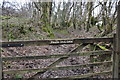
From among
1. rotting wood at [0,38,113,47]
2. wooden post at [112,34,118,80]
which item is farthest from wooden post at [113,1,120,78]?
rotting wood at [0,38,113,47]

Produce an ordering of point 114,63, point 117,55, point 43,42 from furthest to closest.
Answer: point 114,63 < point 117,55 < point 43,42

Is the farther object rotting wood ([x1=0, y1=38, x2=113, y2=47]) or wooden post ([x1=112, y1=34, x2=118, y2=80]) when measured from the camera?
wooden post ([x1=112, y1=34, x2=118, y2=80])

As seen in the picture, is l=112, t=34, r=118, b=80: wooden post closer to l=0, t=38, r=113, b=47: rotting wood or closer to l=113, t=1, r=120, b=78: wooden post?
l=113, t=1, r=120, b=78: wooden post

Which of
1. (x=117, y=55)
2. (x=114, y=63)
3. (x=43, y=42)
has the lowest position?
(x=114, y=63)

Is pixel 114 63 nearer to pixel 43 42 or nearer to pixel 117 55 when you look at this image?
pixel 117 55

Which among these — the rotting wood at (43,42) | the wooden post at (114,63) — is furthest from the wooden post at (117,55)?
the rotting wood at (43,42)

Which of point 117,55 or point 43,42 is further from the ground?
point 43,42

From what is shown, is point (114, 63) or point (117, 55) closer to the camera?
point (117, 55)

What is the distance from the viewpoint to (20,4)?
32.7 feet

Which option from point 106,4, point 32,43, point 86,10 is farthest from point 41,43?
point 86,10

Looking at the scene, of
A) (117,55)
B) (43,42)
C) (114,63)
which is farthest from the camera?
(114,63)

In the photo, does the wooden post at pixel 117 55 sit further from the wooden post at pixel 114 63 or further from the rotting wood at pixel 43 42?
the rotting wood at pixel 43 42

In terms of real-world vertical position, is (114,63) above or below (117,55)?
below

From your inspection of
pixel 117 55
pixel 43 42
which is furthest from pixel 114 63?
pixel 43 42
